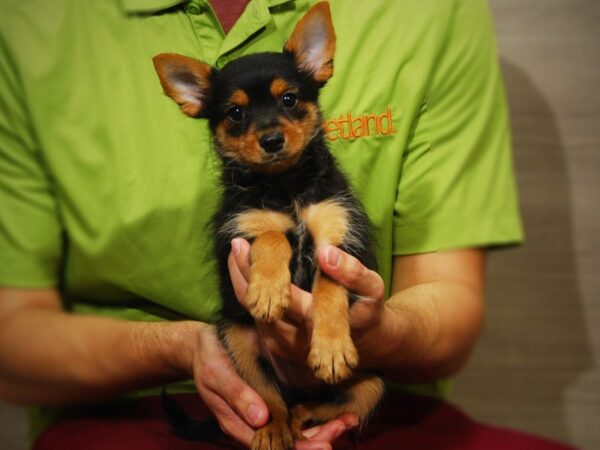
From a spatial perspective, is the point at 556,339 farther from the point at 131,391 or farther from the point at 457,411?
the point at 131,391

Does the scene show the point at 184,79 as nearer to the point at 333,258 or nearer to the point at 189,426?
the point at 333,258

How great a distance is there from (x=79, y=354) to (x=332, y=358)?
407 mm

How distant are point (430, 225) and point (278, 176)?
0.32 m

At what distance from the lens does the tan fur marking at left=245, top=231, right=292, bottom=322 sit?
2.15 ft

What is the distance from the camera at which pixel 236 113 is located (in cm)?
75

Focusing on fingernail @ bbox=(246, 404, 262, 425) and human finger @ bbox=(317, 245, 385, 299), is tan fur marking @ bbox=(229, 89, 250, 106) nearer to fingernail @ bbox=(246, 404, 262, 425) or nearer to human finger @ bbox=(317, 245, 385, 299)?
human finger @ bbox=(317, 245, 385, 299)

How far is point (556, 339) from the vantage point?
51.2 inches

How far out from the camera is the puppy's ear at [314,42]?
0.72 metres

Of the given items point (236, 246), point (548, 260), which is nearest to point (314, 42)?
point (236, 246)

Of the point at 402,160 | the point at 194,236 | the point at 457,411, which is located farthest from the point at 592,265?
the point at 194,236

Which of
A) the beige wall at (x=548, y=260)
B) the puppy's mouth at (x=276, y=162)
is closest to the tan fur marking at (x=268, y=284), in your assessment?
the puppy's mouth at (x=276, y=162)

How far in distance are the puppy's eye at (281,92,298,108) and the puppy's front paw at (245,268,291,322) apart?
0.23 m

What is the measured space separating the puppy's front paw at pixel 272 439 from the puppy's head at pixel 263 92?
34 centimetres

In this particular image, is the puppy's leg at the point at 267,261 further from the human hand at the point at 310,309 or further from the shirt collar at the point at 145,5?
the shirt collar at the point at 145,5
